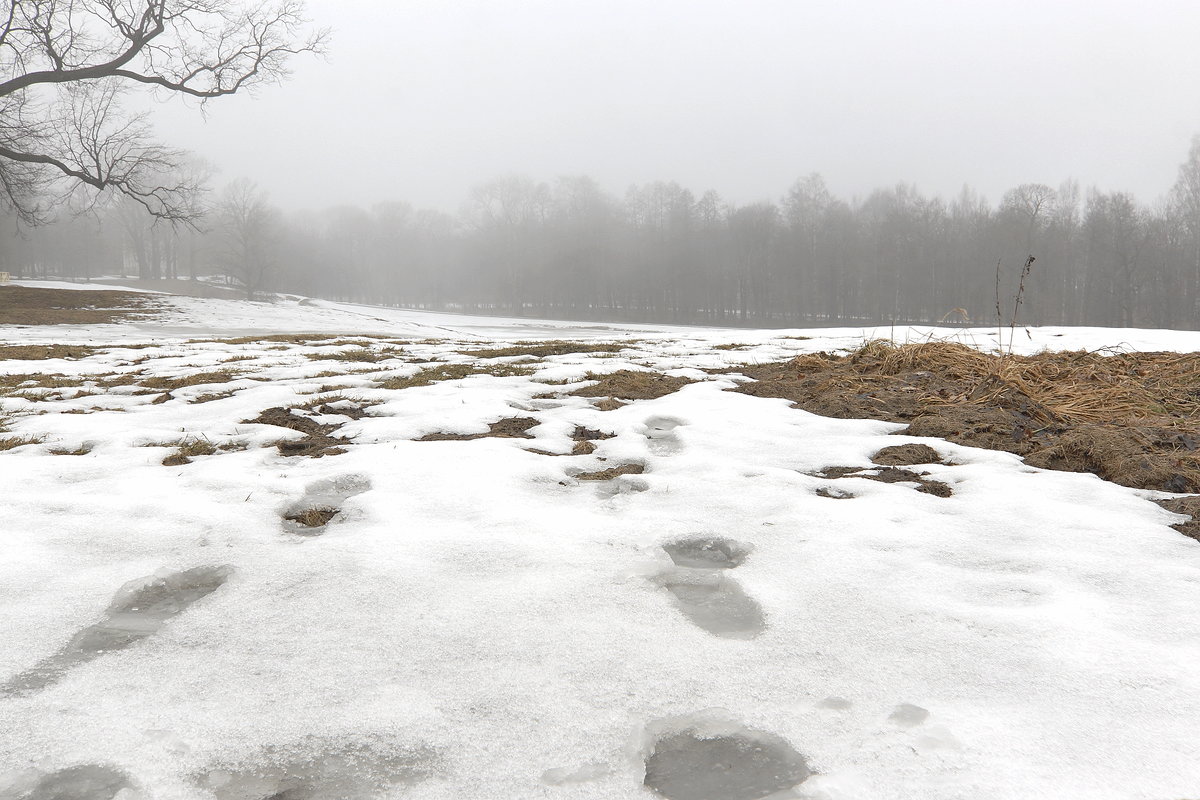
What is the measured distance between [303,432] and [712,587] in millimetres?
2302

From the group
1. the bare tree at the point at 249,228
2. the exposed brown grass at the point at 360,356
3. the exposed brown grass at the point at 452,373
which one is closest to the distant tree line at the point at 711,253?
the bare tree at the point at 249,228

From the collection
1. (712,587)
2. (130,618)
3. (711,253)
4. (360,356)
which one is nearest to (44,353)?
(360,356)

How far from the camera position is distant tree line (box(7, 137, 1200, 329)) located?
3425 cm

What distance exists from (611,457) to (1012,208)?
43.5 metres

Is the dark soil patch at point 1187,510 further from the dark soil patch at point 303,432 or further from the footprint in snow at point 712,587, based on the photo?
the dark soil patch at point 303,432

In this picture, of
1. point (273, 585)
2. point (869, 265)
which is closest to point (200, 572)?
point (273, 585)

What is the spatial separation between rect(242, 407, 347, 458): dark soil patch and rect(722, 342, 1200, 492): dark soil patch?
239 cm

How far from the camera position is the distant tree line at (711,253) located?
34.2 metres

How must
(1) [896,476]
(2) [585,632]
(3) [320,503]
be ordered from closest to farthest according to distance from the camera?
(2) [585,632]
(3) [320,503]
(1) [896,476]

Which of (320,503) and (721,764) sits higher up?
(320,503)

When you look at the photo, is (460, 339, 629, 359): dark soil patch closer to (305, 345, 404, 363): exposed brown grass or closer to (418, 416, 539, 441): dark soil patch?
(305, 345, 404, 363): exposed brown grass

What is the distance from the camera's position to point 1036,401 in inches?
115

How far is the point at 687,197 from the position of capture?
47875 mm

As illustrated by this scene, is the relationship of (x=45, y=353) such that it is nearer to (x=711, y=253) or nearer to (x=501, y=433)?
(x=501, y=433)
